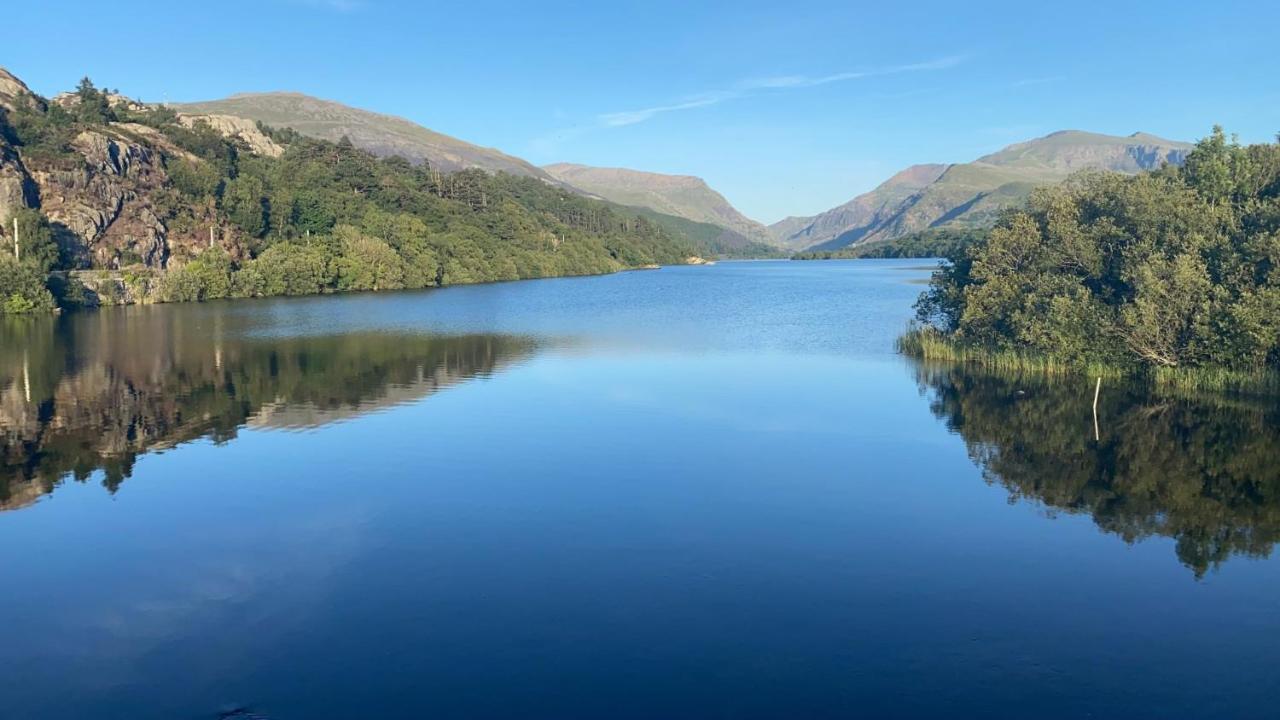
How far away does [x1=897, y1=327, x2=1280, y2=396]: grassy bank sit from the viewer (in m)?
46.1

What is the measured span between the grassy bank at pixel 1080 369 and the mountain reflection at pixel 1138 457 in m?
2.12

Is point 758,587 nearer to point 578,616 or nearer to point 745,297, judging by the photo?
point 578,616

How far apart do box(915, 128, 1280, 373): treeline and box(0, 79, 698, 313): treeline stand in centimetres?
10244

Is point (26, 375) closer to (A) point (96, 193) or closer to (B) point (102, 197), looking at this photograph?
(B) point (102, 197)

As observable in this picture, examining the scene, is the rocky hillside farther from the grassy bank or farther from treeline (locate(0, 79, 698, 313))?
the grassy bank

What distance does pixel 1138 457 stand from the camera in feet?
112

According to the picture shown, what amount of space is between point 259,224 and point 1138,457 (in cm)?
14281

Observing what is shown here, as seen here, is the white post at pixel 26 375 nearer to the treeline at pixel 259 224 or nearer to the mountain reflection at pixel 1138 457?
the treeline at pixel 259 224

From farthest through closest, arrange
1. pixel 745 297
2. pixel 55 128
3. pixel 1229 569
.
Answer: pixel 55 128 → pixel 745 297 → pixel 1229 569

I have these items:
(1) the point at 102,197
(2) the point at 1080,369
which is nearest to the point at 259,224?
(1) the point at 102,197

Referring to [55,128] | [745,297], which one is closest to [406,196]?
[55,128]

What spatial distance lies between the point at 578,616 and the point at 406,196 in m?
188

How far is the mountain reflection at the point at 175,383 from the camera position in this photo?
34438mm

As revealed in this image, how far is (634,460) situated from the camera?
32.7 meters
